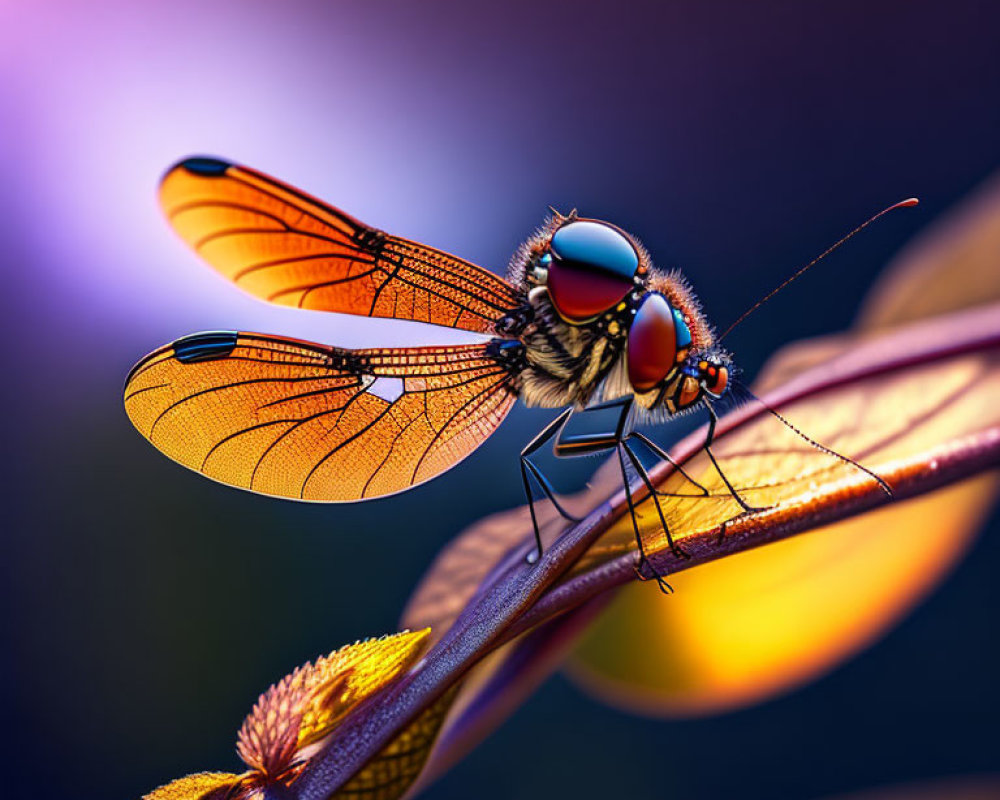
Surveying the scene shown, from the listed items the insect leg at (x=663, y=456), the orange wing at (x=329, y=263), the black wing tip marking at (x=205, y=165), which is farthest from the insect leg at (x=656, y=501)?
the black wing tip marking at (x=205, y=165)

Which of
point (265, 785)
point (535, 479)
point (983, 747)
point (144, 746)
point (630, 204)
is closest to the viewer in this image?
point (265, 785)

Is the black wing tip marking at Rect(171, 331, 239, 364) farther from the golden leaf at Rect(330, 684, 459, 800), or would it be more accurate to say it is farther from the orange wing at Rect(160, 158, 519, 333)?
the golden leaf at Rect(330, 684, 459, 800)

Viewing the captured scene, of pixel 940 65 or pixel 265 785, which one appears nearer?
pixel 265 785

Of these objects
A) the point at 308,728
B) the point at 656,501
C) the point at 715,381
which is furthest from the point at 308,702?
the point at 715,381

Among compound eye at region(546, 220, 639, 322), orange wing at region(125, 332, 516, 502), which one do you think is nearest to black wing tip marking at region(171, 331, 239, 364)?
orange wing at region(125, 332, 516, 502)

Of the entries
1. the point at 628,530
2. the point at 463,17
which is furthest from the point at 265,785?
the point at 463,17

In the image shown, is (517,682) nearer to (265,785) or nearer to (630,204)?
(265,785)

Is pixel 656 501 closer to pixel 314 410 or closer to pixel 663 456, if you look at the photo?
pixel 663 456
